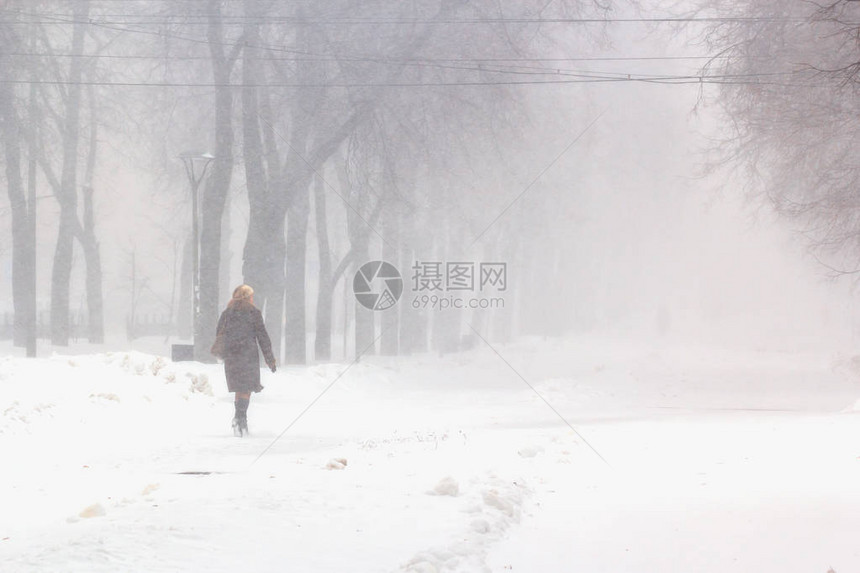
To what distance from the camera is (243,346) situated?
12875 mm

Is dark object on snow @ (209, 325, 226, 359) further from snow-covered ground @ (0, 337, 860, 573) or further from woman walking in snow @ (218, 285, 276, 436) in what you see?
snow-covered ground @ (0, 337, 860, 573)

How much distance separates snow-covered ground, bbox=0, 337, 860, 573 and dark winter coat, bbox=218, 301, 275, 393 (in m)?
0.75

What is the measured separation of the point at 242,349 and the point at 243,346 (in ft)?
0.13

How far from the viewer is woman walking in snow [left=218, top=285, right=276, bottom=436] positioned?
1275cm

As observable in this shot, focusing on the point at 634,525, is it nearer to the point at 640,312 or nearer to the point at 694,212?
the point at 694,212

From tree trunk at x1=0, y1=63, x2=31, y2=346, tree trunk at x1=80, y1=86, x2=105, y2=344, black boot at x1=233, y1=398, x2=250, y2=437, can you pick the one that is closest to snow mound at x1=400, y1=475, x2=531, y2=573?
black boot at x1=233, y1=398, x2=250, y2=437

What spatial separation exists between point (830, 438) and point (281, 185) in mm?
14505

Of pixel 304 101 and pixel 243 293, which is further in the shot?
pixel 304 101

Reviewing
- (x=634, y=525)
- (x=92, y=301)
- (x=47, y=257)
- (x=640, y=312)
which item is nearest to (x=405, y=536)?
(x=634, y=525)

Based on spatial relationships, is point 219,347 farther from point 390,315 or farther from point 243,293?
point 390,315

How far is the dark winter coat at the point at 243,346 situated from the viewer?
1273 centimetres

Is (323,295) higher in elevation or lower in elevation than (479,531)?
higher

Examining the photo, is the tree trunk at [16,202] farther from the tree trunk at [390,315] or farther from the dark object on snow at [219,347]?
the dark object on snow at [219,347]

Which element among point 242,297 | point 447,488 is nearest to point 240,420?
point 242,297
